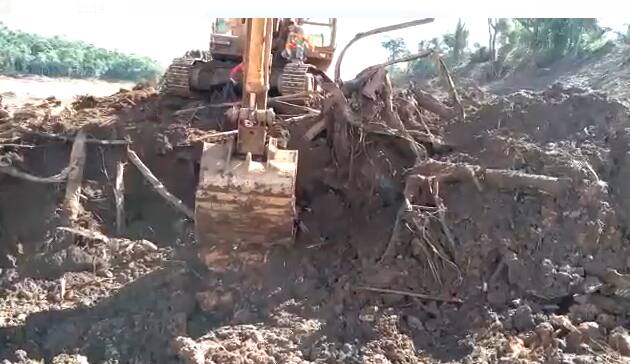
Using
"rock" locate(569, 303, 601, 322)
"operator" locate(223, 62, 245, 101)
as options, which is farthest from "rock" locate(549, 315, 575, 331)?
"operator" locate(223, 62, 245, 101)

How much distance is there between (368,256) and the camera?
5.66 metres

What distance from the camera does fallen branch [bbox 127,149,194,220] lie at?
6371 mm

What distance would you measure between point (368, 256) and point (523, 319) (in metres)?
1.28

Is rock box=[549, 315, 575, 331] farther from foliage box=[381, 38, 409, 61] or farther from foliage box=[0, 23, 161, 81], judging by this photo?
foliage box=[381, 38, 409, 61]

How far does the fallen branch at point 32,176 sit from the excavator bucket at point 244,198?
5.40 feet

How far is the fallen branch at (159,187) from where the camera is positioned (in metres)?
6.37

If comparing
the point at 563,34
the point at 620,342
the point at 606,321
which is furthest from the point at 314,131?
the point at 563,34

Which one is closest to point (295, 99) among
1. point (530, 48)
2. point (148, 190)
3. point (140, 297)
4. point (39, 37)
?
point (148, 190)

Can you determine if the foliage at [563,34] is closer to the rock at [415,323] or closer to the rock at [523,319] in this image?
the rock at [523,319]

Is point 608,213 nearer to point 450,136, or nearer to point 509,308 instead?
point 509,308

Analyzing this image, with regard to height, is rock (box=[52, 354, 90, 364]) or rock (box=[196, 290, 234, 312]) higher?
rock (box=[196, 290, 234, 312])

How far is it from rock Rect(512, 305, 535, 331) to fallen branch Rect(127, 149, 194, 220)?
→ 2.79m

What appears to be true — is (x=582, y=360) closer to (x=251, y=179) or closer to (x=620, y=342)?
(x=620, y=342)

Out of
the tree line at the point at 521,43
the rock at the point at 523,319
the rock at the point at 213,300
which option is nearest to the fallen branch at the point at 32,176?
the rock at the point at 213,300
